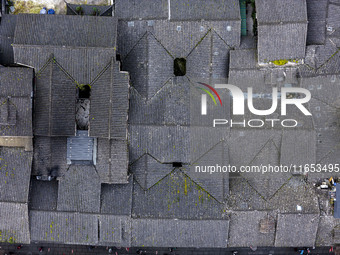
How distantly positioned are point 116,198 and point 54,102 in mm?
7857

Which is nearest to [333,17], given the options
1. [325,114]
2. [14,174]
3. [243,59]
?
[325,114]

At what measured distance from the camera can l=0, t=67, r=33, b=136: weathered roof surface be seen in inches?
861

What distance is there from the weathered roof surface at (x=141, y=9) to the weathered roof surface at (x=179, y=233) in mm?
14350

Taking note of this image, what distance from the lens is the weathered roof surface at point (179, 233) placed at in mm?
22938

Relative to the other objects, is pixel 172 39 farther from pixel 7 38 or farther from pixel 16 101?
pixel 7 38

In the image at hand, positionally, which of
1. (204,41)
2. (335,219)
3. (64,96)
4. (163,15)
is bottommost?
(335,219)

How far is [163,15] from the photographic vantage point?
2338 cm

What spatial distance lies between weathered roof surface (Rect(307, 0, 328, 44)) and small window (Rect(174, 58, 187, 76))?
8.89 m

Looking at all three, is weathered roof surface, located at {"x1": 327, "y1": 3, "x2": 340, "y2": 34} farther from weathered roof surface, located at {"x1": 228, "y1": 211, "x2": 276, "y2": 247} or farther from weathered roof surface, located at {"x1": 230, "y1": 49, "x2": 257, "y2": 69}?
weathered roof surface, located at {"x1": 228, "y1": 211, "x2": 276, "y2": 247}

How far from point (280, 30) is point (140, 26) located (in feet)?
31.8

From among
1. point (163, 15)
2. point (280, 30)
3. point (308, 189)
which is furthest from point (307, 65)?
point (163, 15)

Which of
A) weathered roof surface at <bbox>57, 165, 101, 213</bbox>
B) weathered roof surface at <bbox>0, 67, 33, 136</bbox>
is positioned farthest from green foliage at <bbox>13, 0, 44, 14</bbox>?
weathered roof surface at <bbox>57, 165, 101, 213</bbox>

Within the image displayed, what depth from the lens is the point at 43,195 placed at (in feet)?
76.1

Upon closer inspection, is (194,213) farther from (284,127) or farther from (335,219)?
(335,219)
